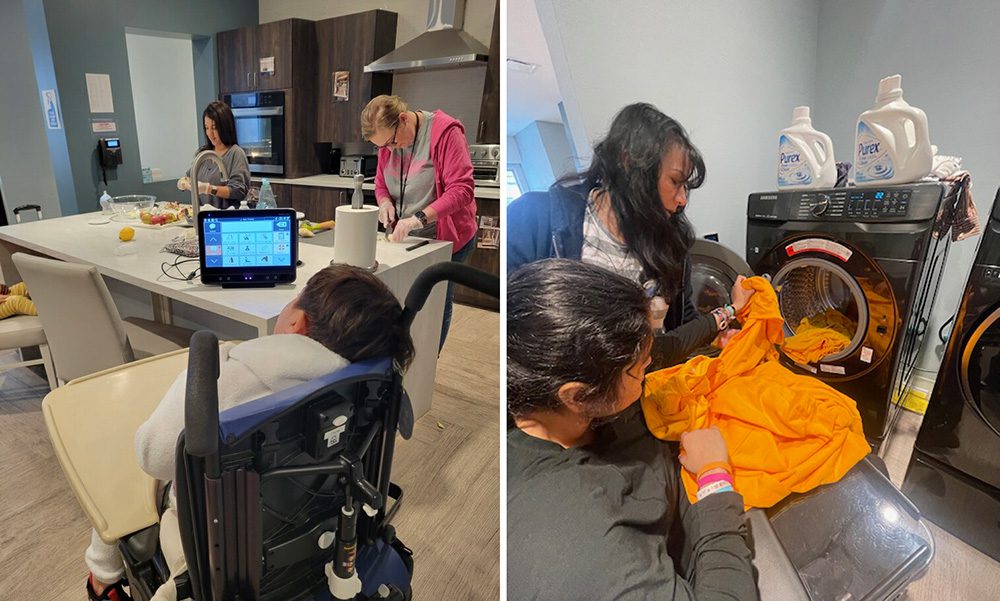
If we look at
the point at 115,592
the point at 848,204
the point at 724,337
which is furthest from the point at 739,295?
the point at 115,592

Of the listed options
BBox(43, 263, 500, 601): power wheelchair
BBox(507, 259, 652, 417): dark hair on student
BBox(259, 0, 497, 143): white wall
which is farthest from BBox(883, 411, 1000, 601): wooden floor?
BBox(259, 0, 497, 143): white wall

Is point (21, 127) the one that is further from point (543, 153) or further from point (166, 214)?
point (543, 153)

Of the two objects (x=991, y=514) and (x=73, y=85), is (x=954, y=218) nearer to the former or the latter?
(x=991, y=514)

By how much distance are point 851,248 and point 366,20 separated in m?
0.66

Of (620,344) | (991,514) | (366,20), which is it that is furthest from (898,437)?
(366,20)

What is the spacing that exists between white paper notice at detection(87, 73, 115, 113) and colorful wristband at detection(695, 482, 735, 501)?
0.74 meters

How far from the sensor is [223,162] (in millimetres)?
626

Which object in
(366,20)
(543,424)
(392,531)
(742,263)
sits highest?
(366,20)

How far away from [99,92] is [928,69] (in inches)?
34.4

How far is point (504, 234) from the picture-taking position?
1.38 feet

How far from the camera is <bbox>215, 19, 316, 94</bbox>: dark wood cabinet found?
614mm

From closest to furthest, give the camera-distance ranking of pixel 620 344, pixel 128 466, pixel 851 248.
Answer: pixel 620 344 < pixel 128 466 < pixel 851 248

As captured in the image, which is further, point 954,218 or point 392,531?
point 392,531

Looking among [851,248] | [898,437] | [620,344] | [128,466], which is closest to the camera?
[620,344]
